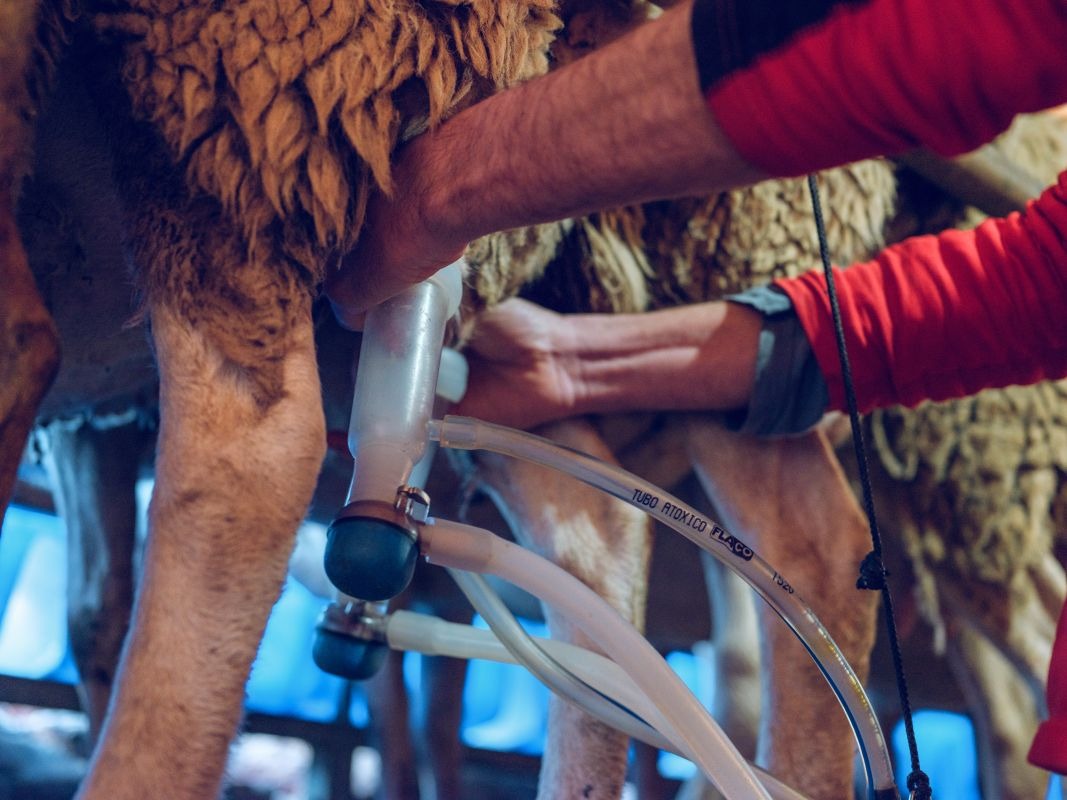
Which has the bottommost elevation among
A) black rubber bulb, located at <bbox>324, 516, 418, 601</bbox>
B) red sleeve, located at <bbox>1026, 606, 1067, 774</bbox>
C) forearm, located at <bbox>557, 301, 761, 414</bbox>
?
red sleeve, located at <bbox>1026, 606, 1067, 774</bbox>

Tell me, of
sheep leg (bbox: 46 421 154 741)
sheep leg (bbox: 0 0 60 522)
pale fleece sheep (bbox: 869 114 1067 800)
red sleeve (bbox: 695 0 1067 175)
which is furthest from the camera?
pale fleece sheep (bbox: 869 114 1067 800)

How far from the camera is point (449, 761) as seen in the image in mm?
1295

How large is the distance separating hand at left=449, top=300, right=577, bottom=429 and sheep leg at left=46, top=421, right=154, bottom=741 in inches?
18.5

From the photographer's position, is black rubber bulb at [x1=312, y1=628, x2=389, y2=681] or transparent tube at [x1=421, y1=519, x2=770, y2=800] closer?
transparent tube at [x1=421, y1=519, x2=770, y2=800]

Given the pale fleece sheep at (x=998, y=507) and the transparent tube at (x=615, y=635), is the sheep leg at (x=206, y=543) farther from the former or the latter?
the pale fleece sheep at (x=998, y=507)

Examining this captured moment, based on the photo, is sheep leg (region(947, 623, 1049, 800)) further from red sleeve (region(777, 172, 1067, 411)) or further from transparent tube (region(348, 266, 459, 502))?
transparent tube (region(348, 266, 459, 502))

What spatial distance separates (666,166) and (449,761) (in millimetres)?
1055

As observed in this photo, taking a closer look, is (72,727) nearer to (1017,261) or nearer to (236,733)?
(236,733)

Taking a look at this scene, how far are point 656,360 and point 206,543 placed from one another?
0.50 meters

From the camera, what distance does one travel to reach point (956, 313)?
750 millimetres

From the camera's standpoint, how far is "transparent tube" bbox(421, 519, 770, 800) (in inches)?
21.9

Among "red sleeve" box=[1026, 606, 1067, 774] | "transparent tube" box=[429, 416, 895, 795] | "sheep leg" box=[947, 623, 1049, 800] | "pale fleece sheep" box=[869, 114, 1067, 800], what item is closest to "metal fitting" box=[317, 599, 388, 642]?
"transparent tube" box=[429, 416, 895, 795]

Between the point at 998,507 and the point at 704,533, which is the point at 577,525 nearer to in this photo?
the point at 704,533

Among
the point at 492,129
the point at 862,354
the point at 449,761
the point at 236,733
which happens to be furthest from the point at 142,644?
the point at 449,761
